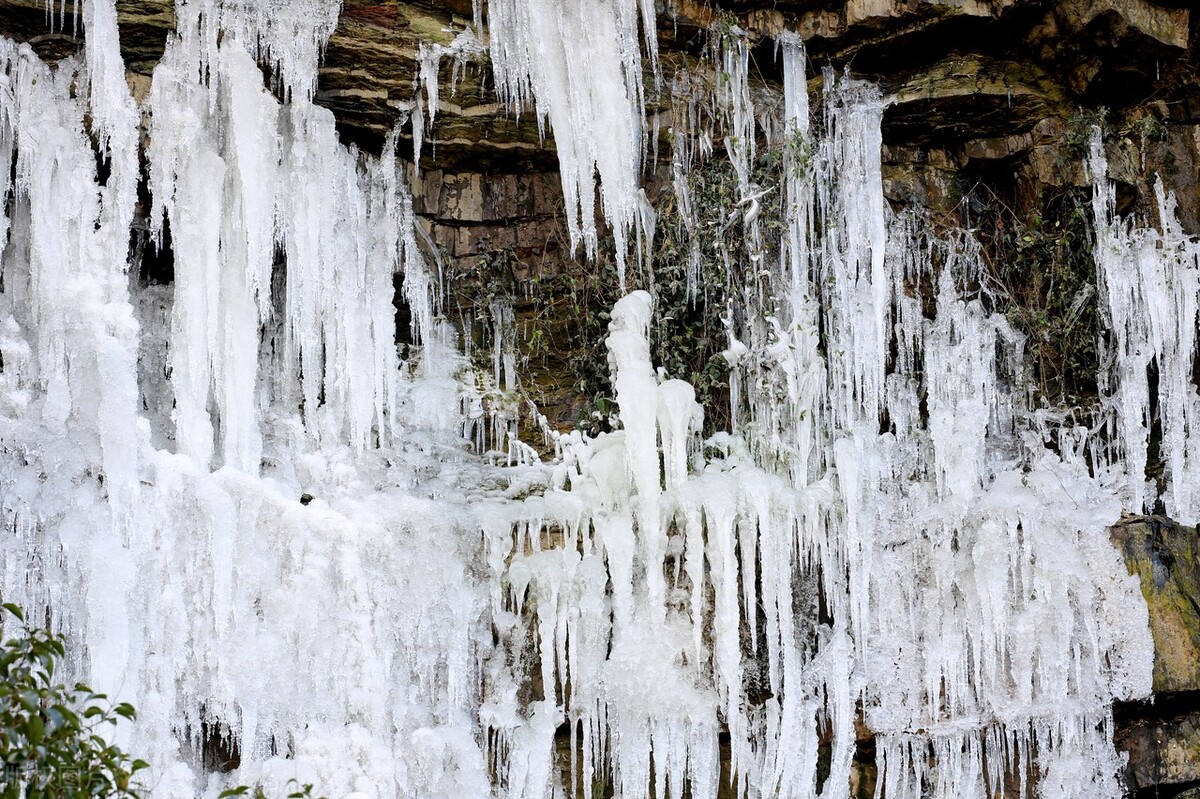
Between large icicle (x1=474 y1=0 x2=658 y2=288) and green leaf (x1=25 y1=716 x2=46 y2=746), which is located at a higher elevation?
large icicle (x1=474 y1=0 x2=658 y2=288)

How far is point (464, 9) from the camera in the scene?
877cm

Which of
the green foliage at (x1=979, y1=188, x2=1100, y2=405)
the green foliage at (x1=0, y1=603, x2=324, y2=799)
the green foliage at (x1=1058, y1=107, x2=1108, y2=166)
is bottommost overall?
the green foliage at (x1=0, y1=603, x2=324, y2=799)

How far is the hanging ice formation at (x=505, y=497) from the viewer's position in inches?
299

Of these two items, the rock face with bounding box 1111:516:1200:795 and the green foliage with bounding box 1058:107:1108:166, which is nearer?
the rock face with bounding box 1111:516:1200:795

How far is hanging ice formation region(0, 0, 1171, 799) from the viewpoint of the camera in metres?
7.59

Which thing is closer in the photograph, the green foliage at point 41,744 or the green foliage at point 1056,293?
the green foliage at point 41,744

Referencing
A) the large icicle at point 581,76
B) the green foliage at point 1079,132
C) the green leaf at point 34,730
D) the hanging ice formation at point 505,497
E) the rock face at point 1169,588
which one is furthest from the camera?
the green foliage at point 1079,132

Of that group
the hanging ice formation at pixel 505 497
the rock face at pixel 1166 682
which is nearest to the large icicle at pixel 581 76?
the hanging ice formation at pixel 505 497

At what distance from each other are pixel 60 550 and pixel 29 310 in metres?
1.68

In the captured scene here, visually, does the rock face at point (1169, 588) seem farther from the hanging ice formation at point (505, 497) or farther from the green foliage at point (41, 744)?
the green foliage at point (41, 744)

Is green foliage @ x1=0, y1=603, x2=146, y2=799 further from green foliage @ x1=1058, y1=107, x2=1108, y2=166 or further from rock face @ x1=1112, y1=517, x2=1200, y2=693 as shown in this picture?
green foliage @ x1=1058, y1=107, x2=1108, y2=166

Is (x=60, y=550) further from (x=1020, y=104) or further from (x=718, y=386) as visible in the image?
(x=1020, y=104)

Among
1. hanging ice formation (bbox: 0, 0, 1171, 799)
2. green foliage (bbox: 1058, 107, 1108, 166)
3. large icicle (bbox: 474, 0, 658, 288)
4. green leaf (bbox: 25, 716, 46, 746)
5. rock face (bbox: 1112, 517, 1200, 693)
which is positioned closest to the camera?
green leaf (bbox: 25, 716, 46, 746)

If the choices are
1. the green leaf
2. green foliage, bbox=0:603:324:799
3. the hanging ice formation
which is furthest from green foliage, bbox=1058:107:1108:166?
the green leaf
